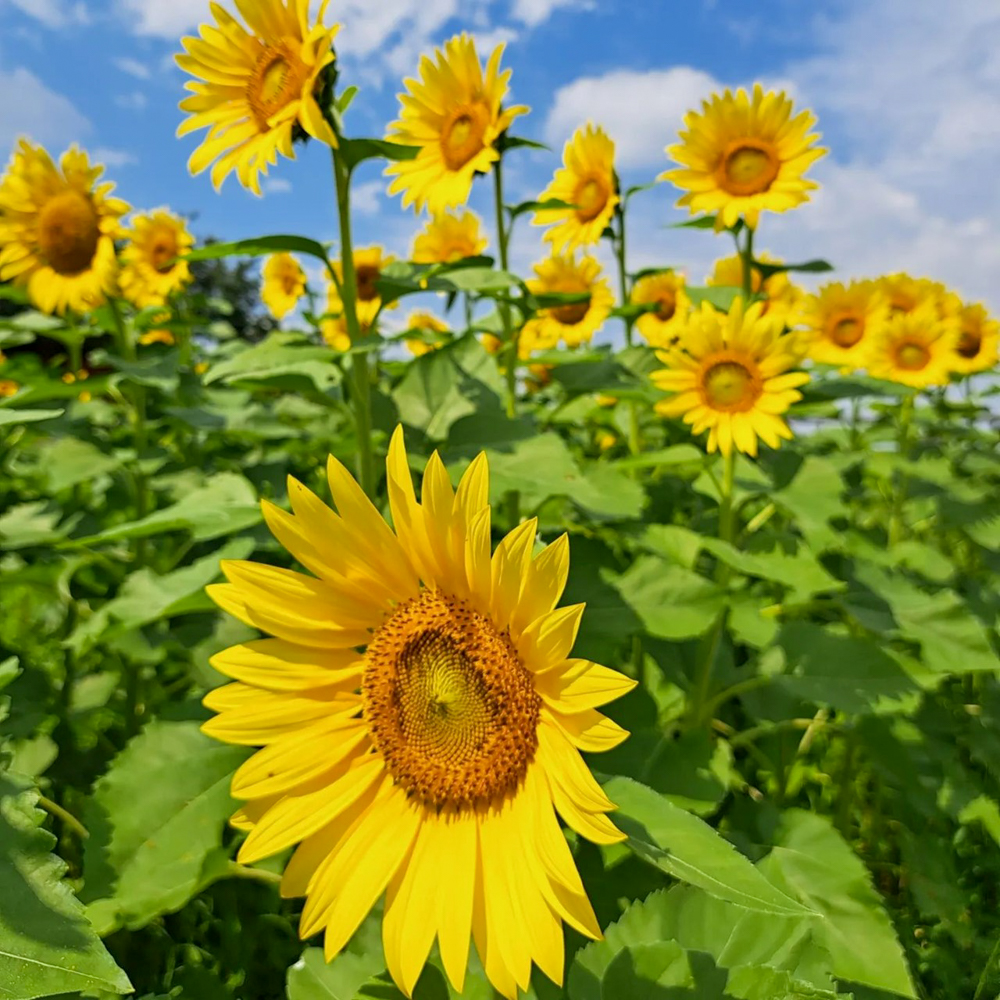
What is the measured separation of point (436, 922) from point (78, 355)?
3.43 metres

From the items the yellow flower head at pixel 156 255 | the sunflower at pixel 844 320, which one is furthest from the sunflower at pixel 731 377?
the yellow flower head at pixel 156 255

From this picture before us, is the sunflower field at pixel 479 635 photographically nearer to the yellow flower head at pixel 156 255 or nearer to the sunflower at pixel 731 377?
the sunflower at pixel 731 377

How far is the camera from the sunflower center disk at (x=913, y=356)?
3.79 metres

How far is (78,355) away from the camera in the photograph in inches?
149

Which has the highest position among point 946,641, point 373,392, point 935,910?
point 373,392

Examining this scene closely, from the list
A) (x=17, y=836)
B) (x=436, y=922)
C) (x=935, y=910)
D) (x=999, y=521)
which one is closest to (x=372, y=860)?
(x=436, y=922)

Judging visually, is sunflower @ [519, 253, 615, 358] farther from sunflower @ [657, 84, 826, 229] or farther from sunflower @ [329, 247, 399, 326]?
sunflower @ [657, 84, 826, 229]

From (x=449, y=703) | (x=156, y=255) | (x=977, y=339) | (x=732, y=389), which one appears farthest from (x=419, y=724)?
(x=156, y=255)

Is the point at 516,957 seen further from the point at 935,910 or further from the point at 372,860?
the point at 935,910

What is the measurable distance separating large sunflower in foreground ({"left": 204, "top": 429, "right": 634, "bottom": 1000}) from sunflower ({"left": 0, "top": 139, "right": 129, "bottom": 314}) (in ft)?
8.14

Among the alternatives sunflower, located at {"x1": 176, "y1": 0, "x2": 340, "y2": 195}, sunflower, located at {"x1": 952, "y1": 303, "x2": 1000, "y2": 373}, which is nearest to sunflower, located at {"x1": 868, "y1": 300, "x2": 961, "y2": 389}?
sunflower, located at {"x1": 952, "y1": 303, "x2": 1000, "y2": 373}

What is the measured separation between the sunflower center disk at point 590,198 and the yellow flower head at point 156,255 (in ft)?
8.13

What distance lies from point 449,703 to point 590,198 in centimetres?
255

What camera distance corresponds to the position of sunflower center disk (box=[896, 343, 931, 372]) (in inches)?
149
